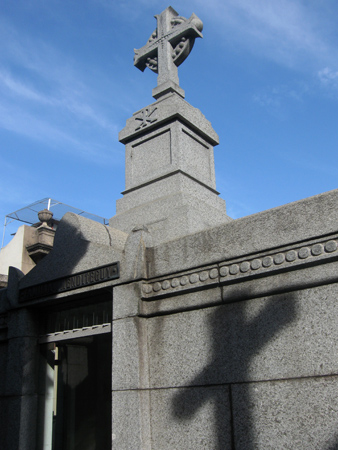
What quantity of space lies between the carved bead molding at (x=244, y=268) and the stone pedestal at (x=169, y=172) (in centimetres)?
149

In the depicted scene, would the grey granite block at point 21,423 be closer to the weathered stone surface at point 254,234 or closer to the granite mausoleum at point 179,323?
the granite mausoleum at point 179,323

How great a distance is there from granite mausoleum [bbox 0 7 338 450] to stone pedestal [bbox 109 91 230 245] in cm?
3

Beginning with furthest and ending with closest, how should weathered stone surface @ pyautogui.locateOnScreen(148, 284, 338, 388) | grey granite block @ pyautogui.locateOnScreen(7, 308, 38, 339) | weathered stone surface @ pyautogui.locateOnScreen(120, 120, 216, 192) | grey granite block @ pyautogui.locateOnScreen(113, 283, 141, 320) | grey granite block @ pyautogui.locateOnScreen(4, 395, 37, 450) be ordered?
weathered stone surface @ pyautogui.locateOnScreen(120, 120, 216, 192) < grey granite block @ pyautogui.locateOnScreen(7, 308, 38, 339) < grey granite block @ pyautogui.locateOnScreen(4, 395, 37, 450) < grey granite block @ pyautogui.locateOnScreen(113, 283, 141, 320) < weathered stone surface @ pyautogui.locateOnScreen(148, 284, 338, 388)

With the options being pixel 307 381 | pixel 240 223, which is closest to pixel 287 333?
pixel 307 381

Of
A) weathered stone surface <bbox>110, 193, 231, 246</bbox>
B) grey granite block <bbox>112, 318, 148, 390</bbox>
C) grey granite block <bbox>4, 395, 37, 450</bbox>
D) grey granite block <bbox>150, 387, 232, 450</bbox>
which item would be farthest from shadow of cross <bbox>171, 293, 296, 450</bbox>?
grey granite block <bbox>4, 395, 37, 450</bbox>

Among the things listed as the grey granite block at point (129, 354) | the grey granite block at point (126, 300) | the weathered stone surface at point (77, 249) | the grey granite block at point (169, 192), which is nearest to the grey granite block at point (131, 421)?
the grey granite block at point (129, 354)

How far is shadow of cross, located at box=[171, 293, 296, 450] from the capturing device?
4.18m

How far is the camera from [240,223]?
4.73 meters

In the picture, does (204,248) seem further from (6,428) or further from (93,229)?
(6,428)

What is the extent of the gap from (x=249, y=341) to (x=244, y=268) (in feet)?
2.54

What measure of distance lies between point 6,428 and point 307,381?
15.8 feet

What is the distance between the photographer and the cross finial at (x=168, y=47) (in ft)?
28.1

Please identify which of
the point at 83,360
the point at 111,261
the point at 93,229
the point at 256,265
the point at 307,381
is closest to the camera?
the point at 307,381

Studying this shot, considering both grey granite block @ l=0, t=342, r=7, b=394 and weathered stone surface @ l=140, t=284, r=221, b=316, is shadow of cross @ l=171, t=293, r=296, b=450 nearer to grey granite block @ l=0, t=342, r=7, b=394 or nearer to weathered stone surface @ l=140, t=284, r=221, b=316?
weathered stone surface @ l=140, t=284, r=221, b=316
